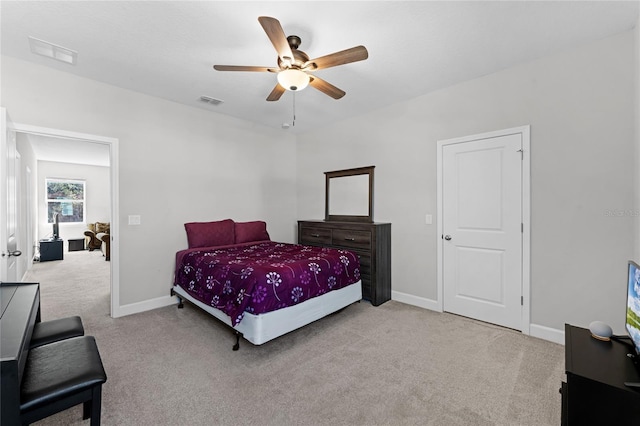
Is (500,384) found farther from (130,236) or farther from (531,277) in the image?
(130,236)

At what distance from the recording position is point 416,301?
11.9 ft

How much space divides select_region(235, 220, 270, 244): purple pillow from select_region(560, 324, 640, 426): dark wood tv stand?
12.3ft

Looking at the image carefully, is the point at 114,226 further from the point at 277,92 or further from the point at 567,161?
the point at 567,161

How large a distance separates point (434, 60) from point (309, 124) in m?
2.38

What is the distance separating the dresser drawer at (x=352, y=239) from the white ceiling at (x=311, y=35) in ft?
6.07

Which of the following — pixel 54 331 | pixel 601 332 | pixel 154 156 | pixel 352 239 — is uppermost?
pixel 154 156

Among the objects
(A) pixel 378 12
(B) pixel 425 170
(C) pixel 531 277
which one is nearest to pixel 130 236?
(A) pixel 378 12

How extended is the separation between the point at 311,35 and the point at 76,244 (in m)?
9.38

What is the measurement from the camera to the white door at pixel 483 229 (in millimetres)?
2896

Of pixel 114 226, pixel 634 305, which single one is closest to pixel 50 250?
pixel 114 226

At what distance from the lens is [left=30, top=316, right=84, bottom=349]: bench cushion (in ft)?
5.61

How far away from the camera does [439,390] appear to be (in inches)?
77.1

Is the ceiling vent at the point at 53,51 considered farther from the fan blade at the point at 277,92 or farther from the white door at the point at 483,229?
the white door at the point at 483,229

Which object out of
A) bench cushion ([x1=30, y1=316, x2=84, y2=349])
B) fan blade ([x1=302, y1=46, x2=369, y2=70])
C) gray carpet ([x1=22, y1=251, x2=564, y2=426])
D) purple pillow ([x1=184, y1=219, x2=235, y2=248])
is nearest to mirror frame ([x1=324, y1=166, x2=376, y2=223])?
gray carpet ([x1=22, y1=251, x2=564, y2=426])
